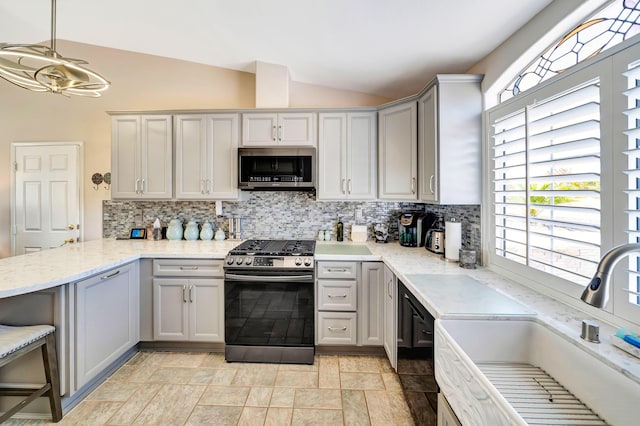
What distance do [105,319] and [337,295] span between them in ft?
6.02

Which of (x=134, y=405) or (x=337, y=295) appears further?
(x=337, y=295)

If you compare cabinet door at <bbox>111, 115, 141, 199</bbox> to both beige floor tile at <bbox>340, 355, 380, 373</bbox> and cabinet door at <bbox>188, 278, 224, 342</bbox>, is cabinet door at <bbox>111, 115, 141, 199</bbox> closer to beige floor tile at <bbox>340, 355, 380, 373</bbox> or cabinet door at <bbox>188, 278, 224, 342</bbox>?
cabinet door at <bbox>188, 278, 224, 342</bbox>

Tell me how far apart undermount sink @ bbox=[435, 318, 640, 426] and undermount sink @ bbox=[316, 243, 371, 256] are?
1.26m

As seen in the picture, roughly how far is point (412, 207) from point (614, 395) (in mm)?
2285

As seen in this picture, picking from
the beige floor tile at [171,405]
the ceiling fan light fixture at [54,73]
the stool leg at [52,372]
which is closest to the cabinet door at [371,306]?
the beige floor tile at [171,405]

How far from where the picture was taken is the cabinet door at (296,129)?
2764 millimetres

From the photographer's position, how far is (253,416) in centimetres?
180

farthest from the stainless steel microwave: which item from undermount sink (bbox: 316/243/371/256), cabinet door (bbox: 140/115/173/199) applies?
cabinet door (bbox: 140/115/173/199)

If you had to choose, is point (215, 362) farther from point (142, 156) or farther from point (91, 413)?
point (142, 156)

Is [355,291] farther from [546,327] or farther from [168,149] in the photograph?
[168,149]

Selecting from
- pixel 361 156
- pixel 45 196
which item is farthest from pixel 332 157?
pixel 45 196

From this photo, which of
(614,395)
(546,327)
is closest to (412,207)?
(546,327)

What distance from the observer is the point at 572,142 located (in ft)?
4.24

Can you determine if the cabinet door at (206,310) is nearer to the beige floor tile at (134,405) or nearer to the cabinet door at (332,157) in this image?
the beige floor tile at (134,405)
